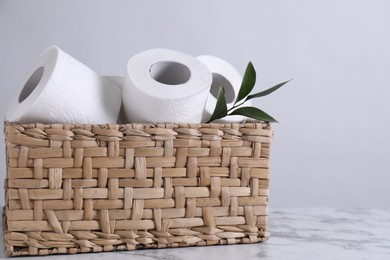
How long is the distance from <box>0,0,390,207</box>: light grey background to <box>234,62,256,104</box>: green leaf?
800mm

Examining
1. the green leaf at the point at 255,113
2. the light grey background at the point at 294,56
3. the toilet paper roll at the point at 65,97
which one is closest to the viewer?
the toilet paper roll at the point at 65,97

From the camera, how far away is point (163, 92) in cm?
95

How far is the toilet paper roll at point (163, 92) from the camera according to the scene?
0.95m

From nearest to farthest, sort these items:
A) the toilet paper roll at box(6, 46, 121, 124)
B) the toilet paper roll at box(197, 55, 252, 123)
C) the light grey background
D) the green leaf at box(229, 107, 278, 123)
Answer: the toilet paper roll at box(6, 46, 121, 124) → the green leaf at box(229, 107, 278, 123) → the toilet paper roll at box(197, 55, 252, 123) → the light grey background

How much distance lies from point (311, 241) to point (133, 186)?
283 millimetres

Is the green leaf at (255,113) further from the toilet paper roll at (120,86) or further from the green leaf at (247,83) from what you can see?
the toilet paper roll at (120,86)

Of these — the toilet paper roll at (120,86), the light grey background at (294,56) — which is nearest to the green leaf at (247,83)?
the toilet paper roll at (120,86)

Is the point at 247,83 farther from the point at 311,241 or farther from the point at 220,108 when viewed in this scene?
the point at 311,241

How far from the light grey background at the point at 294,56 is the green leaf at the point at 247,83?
0.80 meters

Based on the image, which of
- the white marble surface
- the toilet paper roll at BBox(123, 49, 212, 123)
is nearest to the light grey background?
the white marble surface

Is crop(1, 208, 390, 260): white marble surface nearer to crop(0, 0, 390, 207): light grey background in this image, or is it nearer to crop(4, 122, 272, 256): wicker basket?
crop(4, 122, 272, 256): wicker basket

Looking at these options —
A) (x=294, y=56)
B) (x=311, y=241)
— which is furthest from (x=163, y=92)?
(x=294, y=56)

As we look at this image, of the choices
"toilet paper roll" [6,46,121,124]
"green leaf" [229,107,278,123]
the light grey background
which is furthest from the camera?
the light grey background

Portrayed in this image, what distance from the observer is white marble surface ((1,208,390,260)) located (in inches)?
37.4
